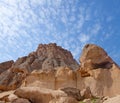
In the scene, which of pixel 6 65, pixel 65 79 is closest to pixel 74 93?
pixel 65 79

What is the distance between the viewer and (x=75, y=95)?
17.0m

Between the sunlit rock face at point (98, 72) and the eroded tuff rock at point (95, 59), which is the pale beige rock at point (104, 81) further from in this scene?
the eroded tuff rock at point (95, 59)

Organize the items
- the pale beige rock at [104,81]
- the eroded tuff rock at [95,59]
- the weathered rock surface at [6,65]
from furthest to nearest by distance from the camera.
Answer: the weathered rock surface at [6,65] < the eroded tuff rock at [95,59] < the pale beige rock at [104,81]

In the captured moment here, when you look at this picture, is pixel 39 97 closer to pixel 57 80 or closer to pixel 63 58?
pixel 57 80

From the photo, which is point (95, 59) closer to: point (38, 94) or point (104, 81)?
point (104, 81)

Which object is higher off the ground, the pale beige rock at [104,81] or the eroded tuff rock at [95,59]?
the eroded tuff rock at [95,59]

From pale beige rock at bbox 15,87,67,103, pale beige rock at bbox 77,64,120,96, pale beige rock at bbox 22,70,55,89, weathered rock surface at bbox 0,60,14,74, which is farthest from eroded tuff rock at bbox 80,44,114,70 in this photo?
weathered rock surface at bbox 0,60,14,74

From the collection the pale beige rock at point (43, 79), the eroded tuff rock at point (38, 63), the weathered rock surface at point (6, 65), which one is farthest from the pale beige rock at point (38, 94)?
the weathered rock surface at point (6, 65)

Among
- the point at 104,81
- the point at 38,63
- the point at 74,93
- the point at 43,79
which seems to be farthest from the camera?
the point at 38,63

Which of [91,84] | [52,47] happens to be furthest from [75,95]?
[52,47]

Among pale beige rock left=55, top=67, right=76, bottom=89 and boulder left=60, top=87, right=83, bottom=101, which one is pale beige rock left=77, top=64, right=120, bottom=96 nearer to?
pale beige rock left=55, top=67, right=76, bottom=89

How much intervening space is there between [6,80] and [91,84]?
21.2 meters

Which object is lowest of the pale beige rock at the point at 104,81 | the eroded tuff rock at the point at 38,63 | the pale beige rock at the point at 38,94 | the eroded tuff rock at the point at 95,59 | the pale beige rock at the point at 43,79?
the pale beige rock at the point at 38,94

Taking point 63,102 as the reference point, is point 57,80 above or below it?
above
